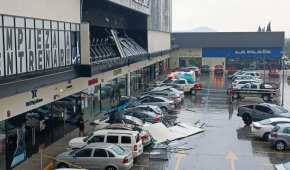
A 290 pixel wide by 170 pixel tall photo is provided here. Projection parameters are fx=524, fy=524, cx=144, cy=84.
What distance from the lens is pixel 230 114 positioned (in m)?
37.2

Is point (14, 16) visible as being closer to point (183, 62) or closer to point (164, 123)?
point (164, 123)

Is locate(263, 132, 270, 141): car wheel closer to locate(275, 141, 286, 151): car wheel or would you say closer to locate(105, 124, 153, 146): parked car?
locate(275, 141, 286, 151): car wheel

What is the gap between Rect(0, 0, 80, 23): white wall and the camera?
1889cm

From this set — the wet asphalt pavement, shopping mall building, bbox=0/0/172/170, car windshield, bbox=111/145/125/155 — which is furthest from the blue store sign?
car windshield, bbox=111/145/125/155

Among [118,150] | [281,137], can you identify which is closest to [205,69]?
[281,137]

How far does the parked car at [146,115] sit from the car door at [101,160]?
34.0 ft

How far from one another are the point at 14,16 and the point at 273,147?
46.5 ft

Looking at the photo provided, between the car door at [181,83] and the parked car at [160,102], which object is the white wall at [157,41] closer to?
the car door at [181,83]

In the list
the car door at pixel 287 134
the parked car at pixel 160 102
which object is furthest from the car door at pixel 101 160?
the parked car at pixel 160 102

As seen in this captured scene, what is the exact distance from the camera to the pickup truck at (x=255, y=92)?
44.2 meters

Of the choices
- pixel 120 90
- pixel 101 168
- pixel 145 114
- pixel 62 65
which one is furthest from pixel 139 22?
pixel 101 168

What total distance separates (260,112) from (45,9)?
15734 millimetres

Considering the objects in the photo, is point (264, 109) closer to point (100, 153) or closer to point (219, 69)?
point (100, 153)

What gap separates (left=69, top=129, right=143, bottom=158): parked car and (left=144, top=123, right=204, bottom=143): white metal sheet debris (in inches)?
144
